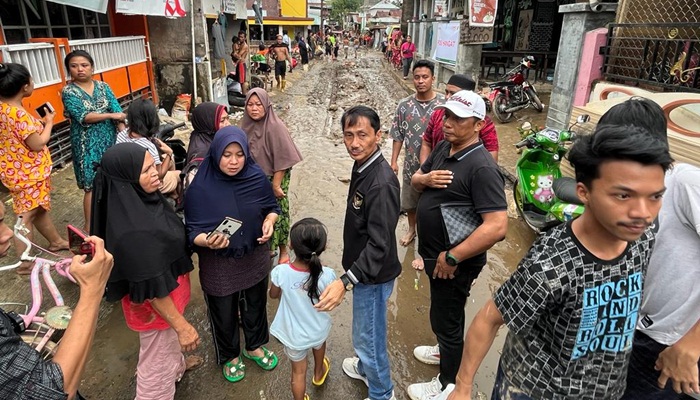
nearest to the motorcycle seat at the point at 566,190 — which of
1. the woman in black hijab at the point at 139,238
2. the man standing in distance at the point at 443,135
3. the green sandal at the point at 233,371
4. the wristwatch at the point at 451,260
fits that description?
the man standing in distance at the point at 443,135

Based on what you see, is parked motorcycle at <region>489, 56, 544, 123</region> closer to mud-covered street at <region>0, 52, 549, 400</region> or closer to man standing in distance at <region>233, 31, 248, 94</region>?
mud-covered street at <region>0, 52, 549, 400</region>

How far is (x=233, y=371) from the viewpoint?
2.64 meters

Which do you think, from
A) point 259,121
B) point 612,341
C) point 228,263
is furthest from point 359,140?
point 259,121

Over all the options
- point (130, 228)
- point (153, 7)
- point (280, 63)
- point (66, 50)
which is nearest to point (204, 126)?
point (130, 228)

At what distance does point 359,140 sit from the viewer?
214 cm

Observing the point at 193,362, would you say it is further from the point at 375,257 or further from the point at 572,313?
the point at 572,313

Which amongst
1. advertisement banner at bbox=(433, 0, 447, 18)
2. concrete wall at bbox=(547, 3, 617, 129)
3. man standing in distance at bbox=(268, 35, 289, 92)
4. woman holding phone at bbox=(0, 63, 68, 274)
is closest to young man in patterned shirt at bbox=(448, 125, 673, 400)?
woman holding phone at bbox=(0, 63, 68, 274)

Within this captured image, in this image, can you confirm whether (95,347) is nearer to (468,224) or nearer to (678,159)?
(468,224)

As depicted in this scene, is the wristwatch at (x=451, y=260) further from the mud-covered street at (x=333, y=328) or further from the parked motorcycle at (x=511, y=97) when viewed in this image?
the parked motorcycle at (x=511, y=97)

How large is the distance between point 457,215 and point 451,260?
0.80ft

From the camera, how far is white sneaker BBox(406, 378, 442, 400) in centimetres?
251

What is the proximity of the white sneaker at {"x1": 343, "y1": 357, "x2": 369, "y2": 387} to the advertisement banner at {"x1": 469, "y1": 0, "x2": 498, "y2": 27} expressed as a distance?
9.16 m

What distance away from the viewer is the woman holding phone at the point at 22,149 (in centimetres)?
302

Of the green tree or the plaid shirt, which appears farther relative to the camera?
the green tree
